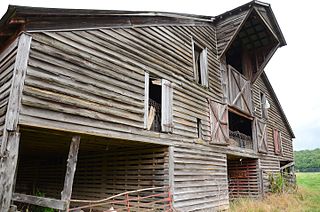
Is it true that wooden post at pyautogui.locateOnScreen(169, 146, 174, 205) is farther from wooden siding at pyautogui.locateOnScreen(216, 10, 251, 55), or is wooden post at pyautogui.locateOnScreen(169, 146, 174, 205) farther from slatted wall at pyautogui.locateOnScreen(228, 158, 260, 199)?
slatted wall at pyautogui.locateOnScreen(228, 158, 260, 199)

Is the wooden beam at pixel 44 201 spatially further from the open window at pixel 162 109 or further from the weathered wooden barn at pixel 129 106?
the open window at pixel 162 109

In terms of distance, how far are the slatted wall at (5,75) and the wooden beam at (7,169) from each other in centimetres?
41

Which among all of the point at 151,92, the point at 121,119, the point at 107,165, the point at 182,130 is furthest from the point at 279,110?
the point at 121,119

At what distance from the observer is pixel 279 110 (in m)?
20.5

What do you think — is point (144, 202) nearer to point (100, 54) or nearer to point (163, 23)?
point (100, 54)

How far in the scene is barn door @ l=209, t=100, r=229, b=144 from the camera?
1060cm

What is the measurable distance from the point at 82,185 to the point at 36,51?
6296 millimetres

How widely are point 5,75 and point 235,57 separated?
1335cm

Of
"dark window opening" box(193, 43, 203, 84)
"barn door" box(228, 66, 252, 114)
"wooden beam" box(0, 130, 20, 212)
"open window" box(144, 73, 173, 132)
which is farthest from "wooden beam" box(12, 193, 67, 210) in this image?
"barn door" box(228, 66, 252, 114)

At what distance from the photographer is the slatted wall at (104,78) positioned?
5.49 m

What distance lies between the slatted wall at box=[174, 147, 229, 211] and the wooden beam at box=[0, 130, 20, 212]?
4699 millimetres

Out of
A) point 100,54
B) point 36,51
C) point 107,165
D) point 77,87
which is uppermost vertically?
point 100,54

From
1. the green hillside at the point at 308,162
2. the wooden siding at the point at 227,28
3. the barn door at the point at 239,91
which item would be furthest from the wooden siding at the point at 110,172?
the green hillside at the point at 308,162

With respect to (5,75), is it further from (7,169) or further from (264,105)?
(264,105)
